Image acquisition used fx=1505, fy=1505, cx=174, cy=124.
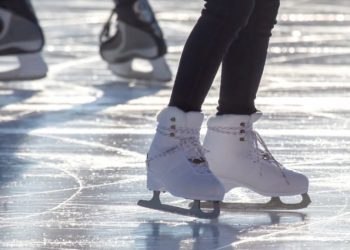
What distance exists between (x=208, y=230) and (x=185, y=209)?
19 centimetres

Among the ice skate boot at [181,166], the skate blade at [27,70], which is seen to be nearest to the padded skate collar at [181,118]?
the ice skate boot at [181,166]

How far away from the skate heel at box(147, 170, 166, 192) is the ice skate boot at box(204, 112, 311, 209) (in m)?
0.21

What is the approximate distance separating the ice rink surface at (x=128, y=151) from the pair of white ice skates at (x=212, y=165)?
0.24ft

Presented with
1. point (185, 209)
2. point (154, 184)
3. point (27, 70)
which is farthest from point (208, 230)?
point (27, 70)

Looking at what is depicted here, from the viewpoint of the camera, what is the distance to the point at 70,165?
5434mm

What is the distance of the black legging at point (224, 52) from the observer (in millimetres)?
4367

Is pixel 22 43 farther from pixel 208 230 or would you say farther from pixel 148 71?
pixel 208 230

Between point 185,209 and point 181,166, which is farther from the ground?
point 181,166

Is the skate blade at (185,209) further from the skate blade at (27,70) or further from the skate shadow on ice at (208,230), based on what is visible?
the skate blade at (27,70)

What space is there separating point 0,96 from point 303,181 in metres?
3.20

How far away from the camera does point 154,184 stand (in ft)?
14.8

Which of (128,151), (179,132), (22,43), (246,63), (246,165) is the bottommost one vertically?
(22,43)

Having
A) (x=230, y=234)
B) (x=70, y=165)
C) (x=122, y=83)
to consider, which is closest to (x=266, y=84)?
(x=122, y=83)

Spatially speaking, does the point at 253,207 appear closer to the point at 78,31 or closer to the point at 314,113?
the point at 314,113
